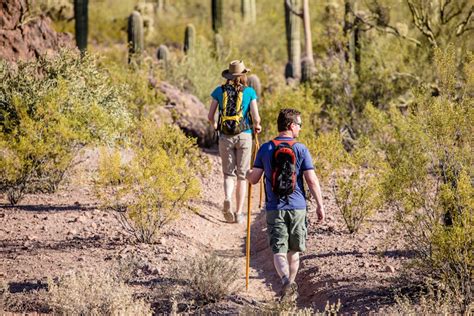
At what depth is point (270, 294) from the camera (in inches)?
298

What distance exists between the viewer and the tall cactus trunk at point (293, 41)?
69.7 feet

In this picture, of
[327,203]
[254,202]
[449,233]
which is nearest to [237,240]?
[327,203]

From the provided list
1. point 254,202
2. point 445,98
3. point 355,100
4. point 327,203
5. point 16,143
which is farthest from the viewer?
point 355,100

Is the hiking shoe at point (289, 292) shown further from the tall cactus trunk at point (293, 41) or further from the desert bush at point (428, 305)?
the tall cactus trunk at point (293, 41)

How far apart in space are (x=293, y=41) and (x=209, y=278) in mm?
15862

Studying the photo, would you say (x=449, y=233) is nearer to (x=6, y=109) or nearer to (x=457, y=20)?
(x=6, y=109)

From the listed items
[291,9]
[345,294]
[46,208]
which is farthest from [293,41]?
[345,294]

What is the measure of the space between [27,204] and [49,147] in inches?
33.4

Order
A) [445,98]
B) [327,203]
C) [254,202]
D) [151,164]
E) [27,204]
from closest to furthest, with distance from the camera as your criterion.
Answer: [445,98], [151,164], [27,204], [327,203], [254,202]

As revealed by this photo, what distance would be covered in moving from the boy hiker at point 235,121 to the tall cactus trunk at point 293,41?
38.0 ft

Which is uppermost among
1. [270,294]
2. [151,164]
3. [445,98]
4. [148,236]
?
[445,98]

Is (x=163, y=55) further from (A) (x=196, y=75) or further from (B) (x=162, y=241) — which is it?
(B) (x=162, y=241)

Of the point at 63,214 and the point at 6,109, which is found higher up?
the point at 6,109

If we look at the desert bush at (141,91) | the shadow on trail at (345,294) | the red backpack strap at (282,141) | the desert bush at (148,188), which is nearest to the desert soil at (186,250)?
the shadow on trail at (345,294)
